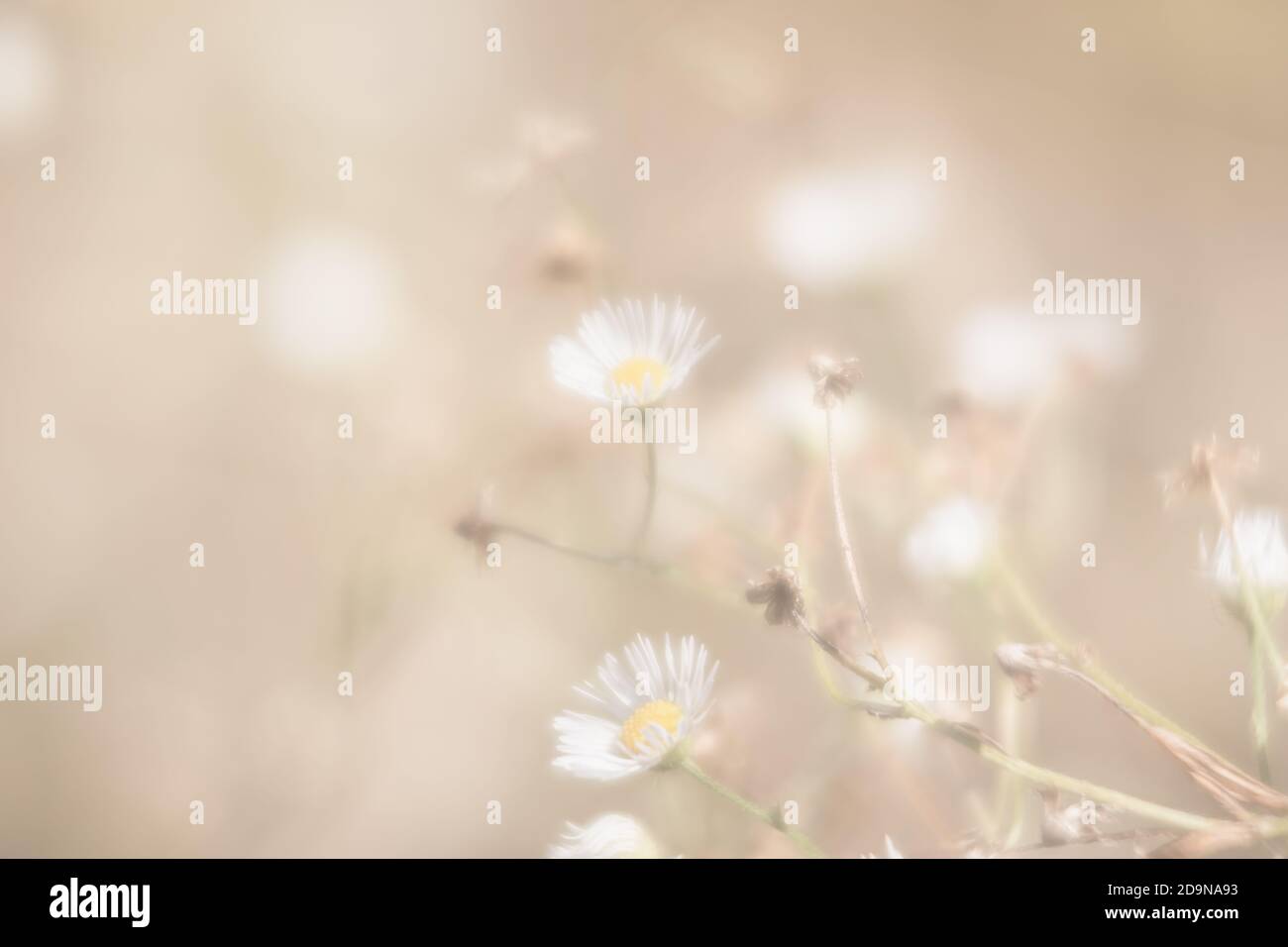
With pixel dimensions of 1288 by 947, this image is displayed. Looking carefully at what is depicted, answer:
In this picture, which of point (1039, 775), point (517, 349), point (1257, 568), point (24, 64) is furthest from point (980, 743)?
point (24, 64)

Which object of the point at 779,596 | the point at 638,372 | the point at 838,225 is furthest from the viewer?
the point at 838,225

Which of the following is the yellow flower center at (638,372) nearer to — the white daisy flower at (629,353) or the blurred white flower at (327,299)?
the white daisy flower at (629,353)

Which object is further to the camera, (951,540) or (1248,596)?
(951,540)

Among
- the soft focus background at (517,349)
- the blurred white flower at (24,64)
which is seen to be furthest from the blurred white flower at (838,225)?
the blurred white flower at (24,64)

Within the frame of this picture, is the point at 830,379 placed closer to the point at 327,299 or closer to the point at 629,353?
the point at 629,353

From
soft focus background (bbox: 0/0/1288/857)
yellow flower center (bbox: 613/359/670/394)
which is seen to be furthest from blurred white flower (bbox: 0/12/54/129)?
yellow flower center (bbox: 613/359/670/394)

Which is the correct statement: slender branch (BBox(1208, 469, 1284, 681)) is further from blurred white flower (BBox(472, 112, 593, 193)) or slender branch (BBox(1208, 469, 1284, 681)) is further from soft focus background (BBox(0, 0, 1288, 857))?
blurred white flower (BBox(472, 112, 593, 193))

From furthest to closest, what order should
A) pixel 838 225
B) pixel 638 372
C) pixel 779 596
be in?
pixel 838 225
pixel 638 372
pixel 779 596
